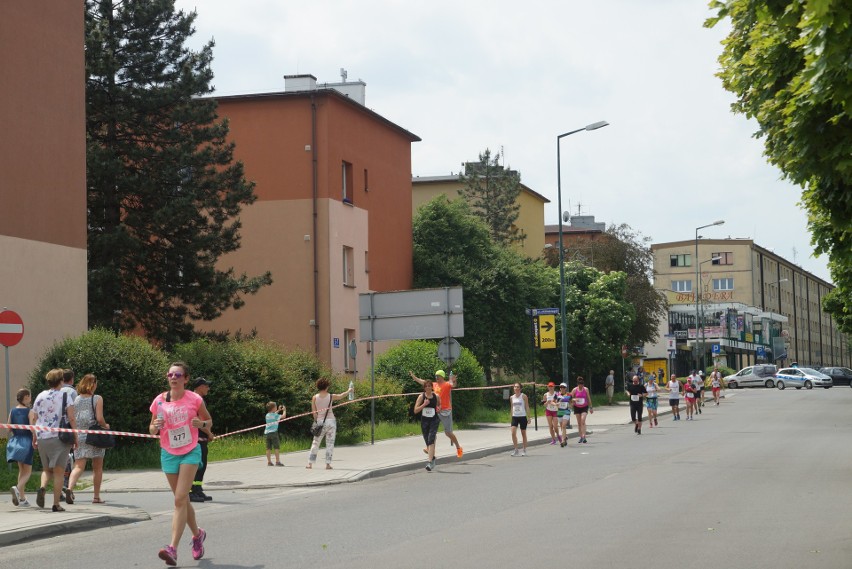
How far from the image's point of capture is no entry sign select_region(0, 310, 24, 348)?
16641 mm

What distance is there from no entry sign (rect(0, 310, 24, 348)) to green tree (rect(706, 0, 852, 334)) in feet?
36.5

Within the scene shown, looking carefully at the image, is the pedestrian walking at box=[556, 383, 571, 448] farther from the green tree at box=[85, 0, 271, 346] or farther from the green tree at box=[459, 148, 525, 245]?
the green tree at box=[459, 148, 525, 245]

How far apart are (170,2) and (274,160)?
7895mm

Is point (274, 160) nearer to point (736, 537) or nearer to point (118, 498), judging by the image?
point (118, 498)

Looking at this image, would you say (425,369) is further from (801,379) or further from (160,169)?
(801,379)

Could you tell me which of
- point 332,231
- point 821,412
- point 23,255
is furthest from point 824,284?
point 23,255

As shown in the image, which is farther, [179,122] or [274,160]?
[274,160]

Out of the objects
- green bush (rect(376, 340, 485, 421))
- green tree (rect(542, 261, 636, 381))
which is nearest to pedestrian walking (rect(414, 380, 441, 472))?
green bush (rect(376, 340, 485, 421))

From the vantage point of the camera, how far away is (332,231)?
39469 millimetres

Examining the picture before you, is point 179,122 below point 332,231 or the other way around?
the other way around

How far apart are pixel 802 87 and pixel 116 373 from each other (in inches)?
621

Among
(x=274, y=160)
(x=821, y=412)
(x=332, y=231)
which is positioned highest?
(x=274, y=160)

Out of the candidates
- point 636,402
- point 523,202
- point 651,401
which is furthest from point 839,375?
point 636,402

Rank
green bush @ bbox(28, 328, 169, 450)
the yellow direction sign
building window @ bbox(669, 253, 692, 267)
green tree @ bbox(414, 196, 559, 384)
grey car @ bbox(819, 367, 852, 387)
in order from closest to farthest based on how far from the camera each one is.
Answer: green bush @ bbox(28, 328, 169, 450)
the yellow direction sign
green tree @ bbox(414, 196, 559, 384)
grey car @ bbox(819, 367, 852, 387)
building window @ bbox(669, 253, 692, 267)
